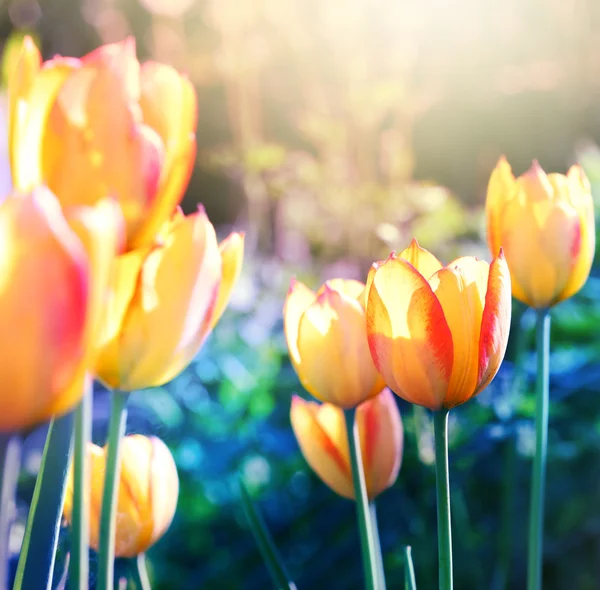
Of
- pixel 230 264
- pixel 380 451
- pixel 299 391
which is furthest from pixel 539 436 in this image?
pixel 299 391

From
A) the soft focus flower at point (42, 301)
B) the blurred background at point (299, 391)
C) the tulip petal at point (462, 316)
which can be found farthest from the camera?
the blurred background at point (299, 391)

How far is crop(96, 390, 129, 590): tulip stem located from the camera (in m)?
0.19

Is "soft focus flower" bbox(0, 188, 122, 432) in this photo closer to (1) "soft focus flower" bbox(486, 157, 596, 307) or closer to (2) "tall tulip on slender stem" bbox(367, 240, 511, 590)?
(2) "tall tulip on slender stem" bbox(367, 240, 511, 590)

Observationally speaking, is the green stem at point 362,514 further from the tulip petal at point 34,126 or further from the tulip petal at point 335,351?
the tulip petal at point 34,126

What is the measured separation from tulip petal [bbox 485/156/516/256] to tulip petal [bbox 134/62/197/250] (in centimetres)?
18

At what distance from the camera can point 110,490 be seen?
0.19 metres

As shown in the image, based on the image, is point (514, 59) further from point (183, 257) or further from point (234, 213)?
point (183, 257)

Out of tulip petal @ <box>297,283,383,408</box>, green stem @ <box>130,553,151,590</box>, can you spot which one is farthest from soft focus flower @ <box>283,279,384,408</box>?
green stem @ <box>130,553,151,590</box>

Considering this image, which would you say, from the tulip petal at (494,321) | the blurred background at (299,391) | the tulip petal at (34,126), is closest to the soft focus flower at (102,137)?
the tulip petal at (34,126)

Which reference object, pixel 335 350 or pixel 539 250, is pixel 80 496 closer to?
pixel 335 350

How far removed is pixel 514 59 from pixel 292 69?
0.68 m

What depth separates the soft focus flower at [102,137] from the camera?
0.18m

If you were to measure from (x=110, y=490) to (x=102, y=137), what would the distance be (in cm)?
10

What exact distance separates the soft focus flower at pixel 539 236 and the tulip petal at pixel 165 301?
169mm
